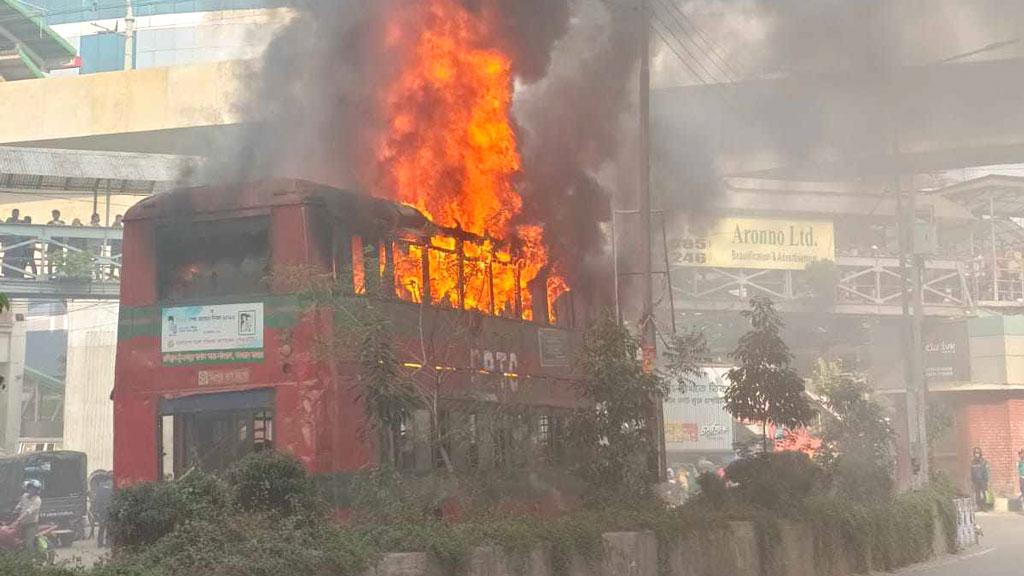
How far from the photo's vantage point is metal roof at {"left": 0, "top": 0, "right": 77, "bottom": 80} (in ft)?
169

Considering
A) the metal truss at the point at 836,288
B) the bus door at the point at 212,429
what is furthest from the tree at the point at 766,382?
the metal truss at the point at 836,288

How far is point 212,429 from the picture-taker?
15883 millimetres

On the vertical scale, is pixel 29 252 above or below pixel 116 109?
below

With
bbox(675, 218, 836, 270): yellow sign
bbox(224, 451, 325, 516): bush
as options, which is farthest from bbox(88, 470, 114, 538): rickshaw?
bbox(675, 218, 836, 270): yellow sign

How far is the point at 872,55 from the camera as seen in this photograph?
26.7 meters

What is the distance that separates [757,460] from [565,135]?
6917 millimetres

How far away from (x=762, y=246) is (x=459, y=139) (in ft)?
80.2

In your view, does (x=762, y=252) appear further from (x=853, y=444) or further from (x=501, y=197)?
(x=501, y=197)

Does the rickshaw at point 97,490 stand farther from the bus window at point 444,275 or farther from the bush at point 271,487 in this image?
the bush at point 271,487

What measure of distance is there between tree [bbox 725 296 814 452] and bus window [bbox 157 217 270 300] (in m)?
8.51

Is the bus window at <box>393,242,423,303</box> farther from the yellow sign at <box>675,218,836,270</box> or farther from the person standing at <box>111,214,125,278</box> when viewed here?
the yellow sign at <box>675,218,836,270</box>

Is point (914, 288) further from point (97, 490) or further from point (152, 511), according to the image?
point (152, 511)

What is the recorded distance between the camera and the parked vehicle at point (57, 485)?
94.9 feet

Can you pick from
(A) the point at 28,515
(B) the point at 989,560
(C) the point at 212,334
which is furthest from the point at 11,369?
(B) the point at 989,560
